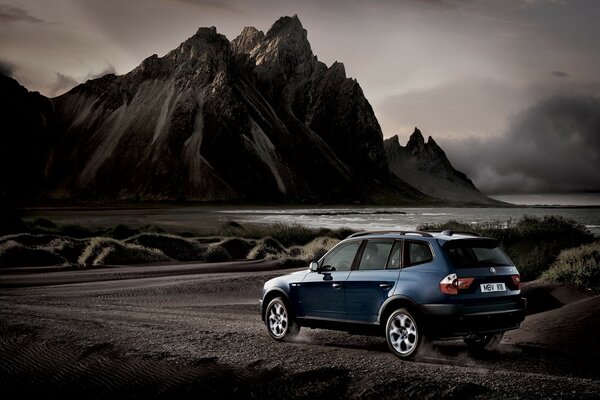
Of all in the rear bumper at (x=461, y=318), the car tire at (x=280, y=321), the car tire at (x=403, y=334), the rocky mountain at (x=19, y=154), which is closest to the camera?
the rear bumper at (x=461, y=318)

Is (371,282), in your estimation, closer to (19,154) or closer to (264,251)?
(264,251)

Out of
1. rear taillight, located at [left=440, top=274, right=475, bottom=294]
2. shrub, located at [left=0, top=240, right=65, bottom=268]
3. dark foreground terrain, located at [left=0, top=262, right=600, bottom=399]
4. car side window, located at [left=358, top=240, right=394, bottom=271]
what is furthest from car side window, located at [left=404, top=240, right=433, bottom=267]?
shrub, located at [left=0, top=240, right=65, bottom=268]

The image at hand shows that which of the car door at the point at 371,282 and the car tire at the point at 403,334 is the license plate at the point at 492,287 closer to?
the car tire at the point at 403,334

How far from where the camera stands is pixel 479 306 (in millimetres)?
9383

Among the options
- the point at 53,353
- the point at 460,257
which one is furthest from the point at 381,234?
the point at 53,353

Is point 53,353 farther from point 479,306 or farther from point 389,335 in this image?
point 479,306

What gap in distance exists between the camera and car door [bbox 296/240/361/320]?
10508 millimetres

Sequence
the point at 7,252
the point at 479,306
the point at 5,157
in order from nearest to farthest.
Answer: the point at 479,306, the point at 7,252, the point at 5,157

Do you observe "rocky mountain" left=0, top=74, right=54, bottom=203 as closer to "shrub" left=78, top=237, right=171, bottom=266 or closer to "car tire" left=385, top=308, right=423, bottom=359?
"shrub" left=78, top=237, right=171, bottom=266

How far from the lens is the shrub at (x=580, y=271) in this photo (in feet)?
55.7

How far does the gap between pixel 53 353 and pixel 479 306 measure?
5883mm

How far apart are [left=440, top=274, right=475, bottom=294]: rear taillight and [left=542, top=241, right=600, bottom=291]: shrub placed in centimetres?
867

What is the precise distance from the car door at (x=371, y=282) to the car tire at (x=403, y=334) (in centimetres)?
30

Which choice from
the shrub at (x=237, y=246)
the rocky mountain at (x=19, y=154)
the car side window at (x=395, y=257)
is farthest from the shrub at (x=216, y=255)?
the rocky mountain at (x=19, y=154)
